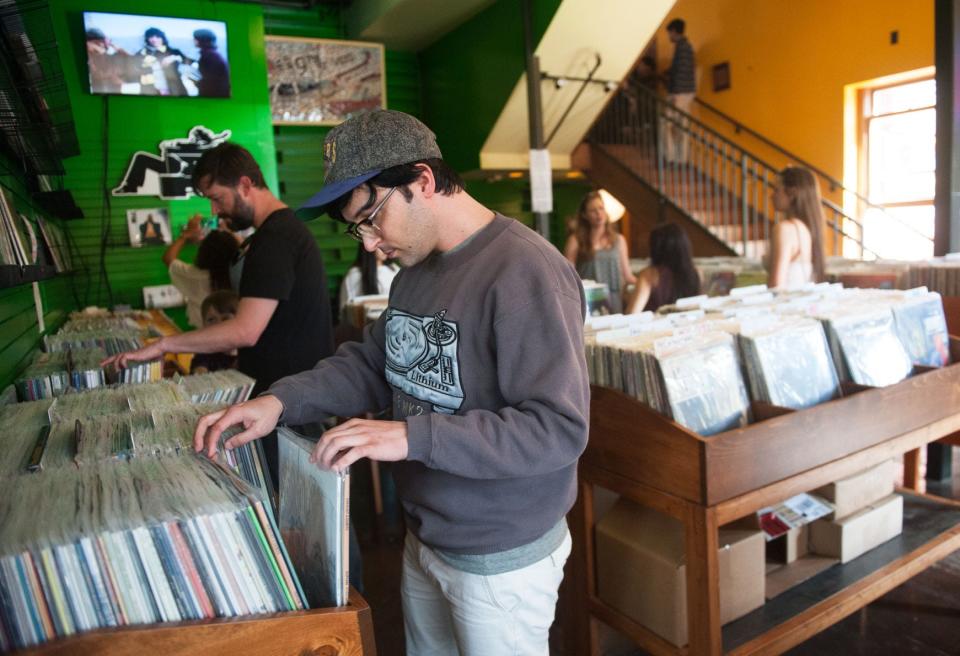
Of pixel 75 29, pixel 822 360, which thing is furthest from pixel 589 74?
pixel 822 360

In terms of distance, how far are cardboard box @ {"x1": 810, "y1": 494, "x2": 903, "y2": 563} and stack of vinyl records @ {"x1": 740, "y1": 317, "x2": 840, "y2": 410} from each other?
47 cm

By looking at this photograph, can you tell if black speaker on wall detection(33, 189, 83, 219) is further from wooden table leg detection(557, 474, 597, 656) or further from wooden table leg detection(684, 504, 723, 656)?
wooden table leg detection(684, 504, 723, 656)

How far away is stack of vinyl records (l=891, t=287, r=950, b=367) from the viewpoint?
2391 mm

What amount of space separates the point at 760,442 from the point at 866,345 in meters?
0.77

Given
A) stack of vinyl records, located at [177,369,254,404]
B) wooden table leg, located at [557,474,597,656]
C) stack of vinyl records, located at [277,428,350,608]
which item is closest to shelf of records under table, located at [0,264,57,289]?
stack of vinyl records, located at [177,369,254,404]

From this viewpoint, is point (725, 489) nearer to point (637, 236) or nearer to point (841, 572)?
point (841, 572)

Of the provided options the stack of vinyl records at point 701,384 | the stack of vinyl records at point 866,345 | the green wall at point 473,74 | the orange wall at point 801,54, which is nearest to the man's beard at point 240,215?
the stack of vinyl records at point 701,384

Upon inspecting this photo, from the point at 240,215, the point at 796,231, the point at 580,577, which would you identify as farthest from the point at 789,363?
the point at 240,215

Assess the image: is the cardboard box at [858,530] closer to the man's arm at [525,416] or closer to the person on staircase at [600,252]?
the man's arm at [525,416]

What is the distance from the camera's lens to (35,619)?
75cm

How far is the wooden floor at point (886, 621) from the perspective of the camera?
7.63ft

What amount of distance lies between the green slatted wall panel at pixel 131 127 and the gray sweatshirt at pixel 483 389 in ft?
13.6

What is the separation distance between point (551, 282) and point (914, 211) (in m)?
8.44

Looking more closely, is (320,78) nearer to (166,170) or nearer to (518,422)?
(166,170)
